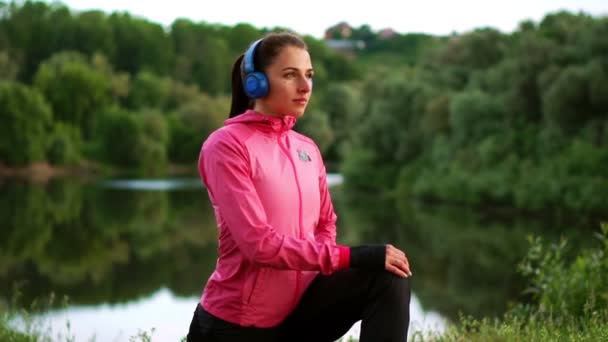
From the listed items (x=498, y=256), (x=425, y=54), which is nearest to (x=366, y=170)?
(x=425, y=54)

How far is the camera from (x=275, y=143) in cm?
340

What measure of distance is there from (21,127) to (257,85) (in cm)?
6471

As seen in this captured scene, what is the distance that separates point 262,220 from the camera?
126 inches

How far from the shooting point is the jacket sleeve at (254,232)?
125 inches

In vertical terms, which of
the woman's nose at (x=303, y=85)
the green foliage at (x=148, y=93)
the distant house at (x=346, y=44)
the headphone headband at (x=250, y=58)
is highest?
the headphone headband at (x=250, y=58)

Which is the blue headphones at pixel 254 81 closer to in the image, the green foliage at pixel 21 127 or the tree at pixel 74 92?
the green foliage at pixel 21 127

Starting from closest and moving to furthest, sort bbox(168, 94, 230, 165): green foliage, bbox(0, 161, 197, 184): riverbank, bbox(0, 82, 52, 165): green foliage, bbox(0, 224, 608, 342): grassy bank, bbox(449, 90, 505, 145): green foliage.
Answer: bbox(0, 224, 608, 342): grassy bank, bbox(449, 90, 505, 145): green foliage, bbox(0, 161, 197, 184): riverbank, bbox(0, 82, 52, 165): green foliage, bbox(168, 94, 230, 165): green foliage

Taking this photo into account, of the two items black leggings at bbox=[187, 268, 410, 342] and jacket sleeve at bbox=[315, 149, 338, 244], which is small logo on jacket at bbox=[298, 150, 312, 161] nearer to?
jacket sleeve at bbox=[315, 149, 338, 244]

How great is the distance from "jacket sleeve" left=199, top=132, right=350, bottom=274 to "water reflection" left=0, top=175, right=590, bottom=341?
872 centimetres

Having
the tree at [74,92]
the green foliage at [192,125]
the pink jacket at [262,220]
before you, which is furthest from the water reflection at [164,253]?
the green foliage at [192,125]

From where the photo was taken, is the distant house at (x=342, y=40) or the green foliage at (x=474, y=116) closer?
the green foliage at (x=474, y=116)

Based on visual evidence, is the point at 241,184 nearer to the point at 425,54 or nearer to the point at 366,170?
the point at 366,170

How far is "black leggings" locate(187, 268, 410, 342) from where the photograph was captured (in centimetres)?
322

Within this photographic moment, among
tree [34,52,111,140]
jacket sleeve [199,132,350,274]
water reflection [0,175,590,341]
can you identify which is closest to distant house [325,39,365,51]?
tree [34,52,111,140]
